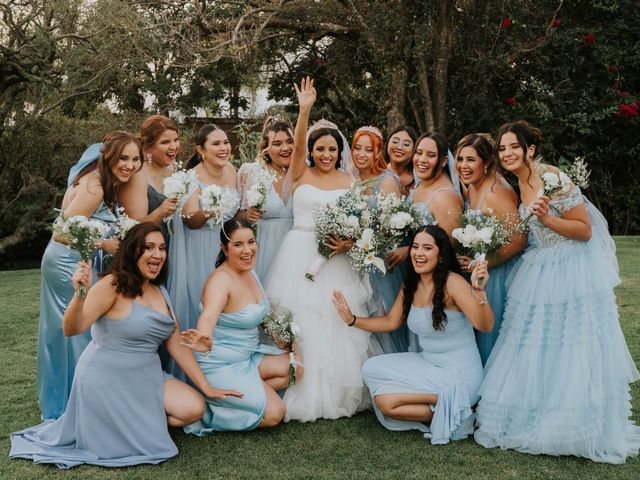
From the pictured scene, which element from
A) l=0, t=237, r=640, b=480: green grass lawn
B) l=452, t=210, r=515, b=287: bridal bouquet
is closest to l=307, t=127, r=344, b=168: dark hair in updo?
l=452, t=210, r=515, b=287: bridal bouquet

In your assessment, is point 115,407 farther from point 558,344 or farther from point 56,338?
point 558,344

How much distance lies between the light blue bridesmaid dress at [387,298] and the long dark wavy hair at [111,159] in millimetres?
1982

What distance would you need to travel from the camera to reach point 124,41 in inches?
509

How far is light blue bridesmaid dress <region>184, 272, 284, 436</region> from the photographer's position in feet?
15.1

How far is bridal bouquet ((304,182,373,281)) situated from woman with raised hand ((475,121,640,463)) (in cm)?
110

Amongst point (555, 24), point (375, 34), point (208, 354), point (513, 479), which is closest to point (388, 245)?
point (208, 354)

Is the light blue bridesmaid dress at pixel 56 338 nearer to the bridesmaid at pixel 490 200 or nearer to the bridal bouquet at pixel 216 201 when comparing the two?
the bridal bouquet at pixel 216 201

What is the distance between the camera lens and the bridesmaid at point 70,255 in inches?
183

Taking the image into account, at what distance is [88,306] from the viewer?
13.4 ft

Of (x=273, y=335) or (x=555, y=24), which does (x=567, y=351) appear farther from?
(x=555, y=24)

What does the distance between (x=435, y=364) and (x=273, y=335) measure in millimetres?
1241

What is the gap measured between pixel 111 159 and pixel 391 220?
6.94 ft

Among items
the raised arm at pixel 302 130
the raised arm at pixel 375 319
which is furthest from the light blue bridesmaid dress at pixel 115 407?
the raised arm at pixel 302 130

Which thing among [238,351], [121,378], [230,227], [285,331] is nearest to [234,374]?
[238,351]
